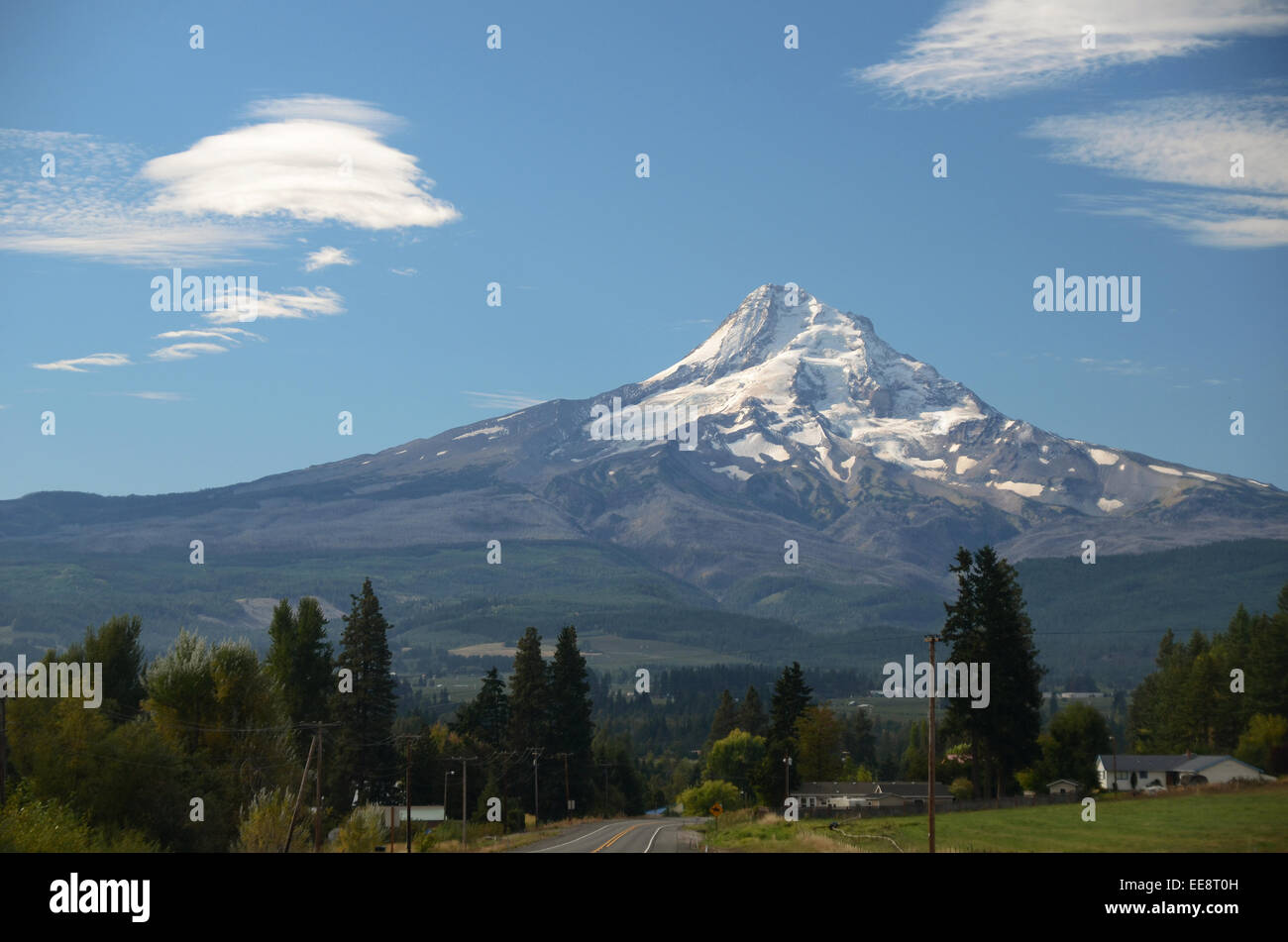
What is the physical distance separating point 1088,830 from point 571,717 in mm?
55069

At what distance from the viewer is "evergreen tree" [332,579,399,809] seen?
83000 mm

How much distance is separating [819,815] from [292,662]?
131ft

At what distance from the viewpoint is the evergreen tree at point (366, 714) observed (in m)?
83.0

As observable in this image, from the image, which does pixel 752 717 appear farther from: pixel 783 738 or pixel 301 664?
pixel 301 664

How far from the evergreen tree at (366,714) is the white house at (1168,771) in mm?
50467

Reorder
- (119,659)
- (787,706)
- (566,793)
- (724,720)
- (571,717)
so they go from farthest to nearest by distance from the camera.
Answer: (724,720)
(787,706)
(571,717)
(566,793)
(119,659)

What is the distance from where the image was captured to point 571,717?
102438mm

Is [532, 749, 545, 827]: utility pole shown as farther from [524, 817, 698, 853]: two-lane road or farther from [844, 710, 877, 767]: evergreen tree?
[844, 710, 877, 767]: evergreen tree

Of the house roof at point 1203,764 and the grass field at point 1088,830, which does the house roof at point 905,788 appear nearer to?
the house roof at point 1203,764

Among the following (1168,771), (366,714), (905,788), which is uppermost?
(366,714)

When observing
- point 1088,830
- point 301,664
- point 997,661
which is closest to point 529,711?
point 301,664

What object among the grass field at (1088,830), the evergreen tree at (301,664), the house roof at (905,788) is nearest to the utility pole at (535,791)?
the evergreen tree at (301,664)
